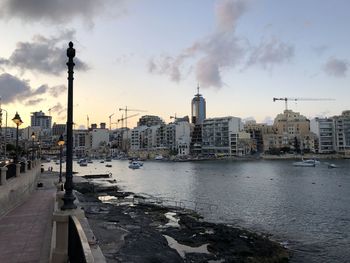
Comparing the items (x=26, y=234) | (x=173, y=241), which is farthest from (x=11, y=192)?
(x=173, y=241)

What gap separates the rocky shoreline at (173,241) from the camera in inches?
861

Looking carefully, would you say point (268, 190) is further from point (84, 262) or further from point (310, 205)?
point (84, 262)

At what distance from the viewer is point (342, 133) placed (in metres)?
188

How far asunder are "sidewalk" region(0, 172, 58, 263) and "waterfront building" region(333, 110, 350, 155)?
191m

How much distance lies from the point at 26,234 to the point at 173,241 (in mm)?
13232

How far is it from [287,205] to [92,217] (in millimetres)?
27156

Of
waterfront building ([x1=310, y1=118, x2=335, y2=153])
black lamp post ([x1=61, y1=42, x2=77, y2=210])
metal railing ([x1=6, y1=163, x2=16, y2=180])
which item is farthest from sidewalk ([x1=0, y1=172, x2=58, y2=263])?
waterfront building ([x1=310, y1=118, x2=335, y2=153])

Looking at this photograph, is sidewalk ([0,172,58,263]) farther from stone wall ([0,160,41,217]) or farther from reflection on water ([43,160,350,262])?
reflection on water ([43,160,350,262])

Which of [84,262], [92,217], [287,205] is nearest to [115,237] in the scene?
[92,217]

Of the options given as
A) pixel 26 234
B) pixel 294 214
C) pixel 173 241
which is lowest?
pixel 294 214

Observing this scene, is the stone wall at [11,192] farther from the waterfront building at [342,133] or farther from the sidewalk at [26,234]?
the waterfront building at [342,133]

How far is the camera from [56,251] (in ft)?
32.7

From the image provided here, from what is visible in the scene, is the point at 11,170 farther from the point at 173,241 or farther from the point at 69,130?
the point at 69,130

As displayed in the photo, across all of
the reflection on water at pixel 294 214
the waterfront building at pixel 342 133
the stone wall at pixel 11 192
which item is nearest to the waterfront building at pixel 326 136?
the waterfront building at pixel 342 133
